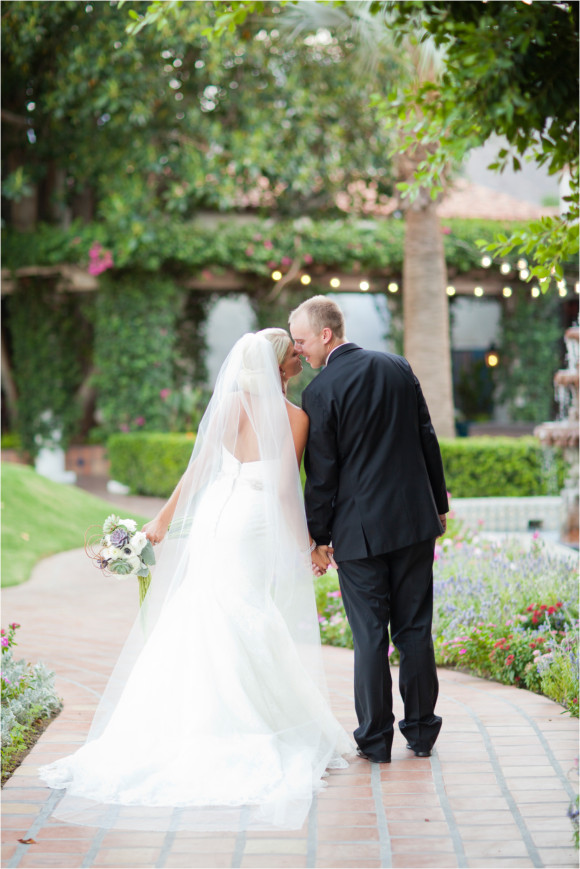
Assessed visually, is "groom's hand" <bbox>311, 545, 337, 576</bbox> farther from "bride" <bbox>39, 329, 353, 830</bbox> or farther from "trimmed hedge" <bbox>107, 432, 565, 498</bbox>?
"trimmed hedge" <bbox>107, 432, 565, 498</bbox>

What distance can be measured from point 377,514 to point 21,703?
1812mm

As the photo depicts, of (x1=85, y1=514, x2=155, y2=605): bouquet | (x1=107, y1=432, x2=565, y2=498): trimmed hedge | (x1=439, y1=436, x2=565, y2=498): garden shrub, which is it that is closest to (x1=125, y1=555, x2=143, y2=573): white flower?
(x1=85, y1=514, x2=155, y2=605): bouquet

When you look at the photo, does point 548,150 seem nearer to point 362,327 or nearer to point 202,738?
point 202,738

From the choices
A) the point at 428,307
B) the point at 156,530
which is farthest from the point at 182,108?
the point at 156,530

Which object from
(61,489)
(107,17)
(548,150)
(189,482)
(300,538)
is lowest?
(61,489)

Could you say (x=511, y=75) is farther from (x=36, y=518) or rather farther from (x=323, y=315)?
(x=36, y=518)

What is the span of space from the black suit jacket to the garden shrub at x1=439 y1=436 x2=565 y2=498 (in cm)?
775

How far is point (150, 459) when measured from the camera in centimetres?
1310

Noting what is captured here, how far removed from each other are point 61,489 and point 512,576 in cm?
681

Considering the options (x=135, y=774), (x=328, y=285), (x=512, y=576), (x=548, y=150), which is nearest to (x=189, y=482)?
(x=135, y=774)

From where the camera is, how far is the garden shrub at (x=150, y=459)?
1262 cm

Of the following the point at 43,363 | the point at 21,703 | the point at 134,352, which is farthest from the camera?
the point at 43,363

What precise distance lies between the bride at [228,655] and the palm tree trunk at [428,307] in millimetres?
7699

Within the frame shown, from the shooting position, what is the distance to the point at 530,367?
16250mm
